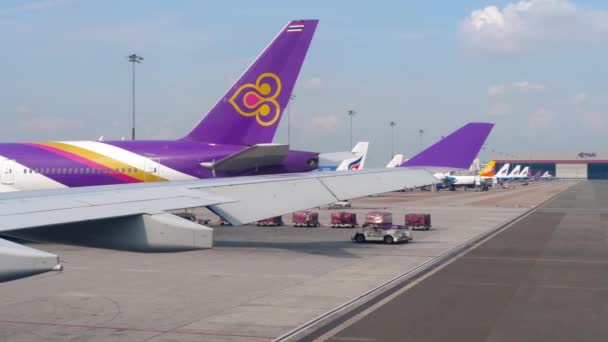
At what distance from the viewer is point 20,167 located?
107 feet

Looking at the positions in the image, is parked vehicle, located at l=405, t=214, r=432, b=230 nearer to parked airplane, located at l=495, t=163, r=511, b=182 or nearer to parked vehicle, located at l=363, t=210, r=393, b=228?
parked vehicle, located at l=363, t=210, r=393, b=228

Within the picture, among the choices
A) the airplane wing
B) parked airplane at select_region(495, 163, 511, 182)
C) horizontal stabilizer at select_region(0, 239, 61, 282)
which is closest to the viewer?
horizontal stabilizer at select_region(0, 239, 61, 282)

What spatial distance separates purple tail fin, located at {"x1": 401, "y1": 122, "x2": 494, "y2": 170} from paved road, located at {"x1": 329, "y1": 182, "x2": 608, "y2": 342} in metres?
4.28

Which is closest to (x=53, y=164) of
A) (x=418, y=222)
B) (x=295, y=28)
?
(x=295, y=28)

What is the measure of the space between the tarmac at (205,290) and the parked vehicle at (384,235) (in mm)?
831

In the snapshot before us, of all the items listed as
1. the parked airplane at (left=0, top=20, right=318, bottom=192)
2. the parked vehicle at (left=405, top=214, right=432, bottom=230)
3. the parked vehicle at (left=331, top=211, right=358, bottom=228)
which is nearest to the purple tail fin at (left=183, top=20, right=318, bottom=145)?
the parked airplane at (left=0, top=20, right=318, bottom=192)

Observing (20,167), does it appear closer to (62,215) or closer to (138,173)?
(138,173)

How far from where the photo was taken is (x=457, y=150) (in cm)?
2488

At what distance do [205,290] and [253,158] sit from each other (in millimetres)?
9291

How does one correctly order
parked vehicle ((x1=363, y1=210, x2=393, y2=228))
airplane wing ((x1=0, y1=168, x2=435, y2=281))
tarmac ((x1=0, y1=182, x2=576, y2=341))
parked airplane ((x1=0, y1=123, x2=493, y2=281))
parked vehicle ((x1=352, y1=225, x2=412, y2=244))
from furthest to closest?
parked vehicle ((x1=363, y1=210, x2=393, y2=228)) < parked vehicle ((x1=352, y1=225, x2=412, y2=244)) < tarmac ((x1=0, y1=182, x2=576, y2=341)) < parked airplane ((x1=0, y1=123, x2=493, y2=281)) < airplane wing ((x1=0, y1=168, x2=435, y2=281))

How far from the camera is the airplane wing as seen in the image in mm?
8891

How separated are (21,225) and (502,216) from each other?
55715mm

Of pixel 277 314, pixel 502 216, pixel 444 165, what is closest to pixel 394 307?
pixel 277 314

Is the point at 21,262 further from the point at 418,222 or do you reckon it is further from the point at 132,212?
the point at 418,222
